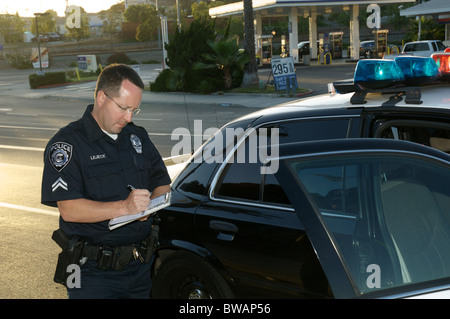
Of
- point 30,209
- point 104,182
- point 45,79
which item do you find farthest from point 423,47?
point 104,182

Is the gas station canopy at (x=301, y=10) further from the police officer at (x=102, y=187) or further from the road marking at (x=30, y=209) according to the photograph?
the police officer at (x=102, y=187)

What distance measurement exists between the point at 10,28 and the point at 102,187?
93.0m

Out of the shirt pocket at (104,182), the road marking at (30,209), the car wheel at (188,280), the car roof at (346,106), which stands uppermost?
the car roof at (346,106)

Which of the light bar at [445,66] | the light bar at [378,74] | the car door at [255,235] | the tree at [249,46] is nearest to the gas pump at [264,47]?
the tree at [249,46]

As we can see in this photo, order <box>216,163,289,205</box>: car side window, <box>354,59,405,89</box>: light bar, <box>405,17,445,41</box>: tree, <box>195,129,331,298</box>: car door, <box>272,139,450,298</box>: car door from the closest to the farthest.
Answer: <box>272,139,450,298</box>: car door
<box>195,129,331,298</box>: car door
<box>216,163,289,205</box>: car side window
<box>354,59,405,89</box>: light bar
<box>405,17,445,41</box>: tree

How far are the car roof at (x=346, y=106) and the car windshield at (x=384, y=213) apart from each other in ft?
2.76

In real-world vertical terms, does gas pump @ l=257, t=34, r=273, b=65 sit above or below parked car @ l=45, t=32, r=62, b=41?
below

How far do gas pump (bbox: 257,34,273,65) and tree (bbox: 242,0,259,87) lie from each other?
1647cm

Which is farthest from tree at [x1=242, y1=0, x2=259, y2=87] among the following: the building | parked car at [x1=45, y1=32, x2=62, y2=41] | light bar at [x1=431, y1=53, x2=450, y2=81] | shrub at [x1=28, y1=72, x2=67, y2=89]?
parked car at [x1=45, y1=32, x2=62, y2=41]

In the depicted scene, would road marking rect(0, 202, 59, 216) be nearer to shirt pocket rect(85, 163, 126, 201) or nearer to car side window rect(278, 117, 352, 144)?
car side window rect(278, 117, 352, 144)

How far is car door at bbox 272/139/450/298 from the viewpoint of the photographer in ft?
7.54

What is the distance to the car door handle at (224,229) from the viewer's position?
3.52 metres

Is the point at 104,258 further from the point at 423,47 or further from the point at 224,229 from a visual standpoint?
the point at 423,47
